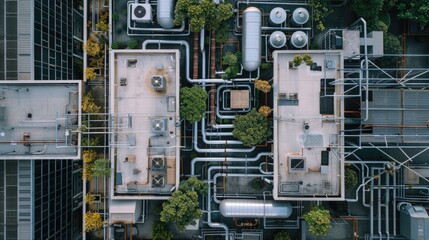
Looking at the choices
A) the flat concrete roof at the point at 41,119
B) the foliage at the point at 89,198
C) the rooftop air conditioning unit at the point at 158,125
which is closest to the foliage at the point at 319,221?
the rooftop air conditioning unit at the point at 158,125

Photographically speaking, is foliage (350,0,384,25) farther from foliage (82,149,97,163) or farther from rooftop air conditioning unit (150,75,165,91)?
foliage (82,149,97,163)

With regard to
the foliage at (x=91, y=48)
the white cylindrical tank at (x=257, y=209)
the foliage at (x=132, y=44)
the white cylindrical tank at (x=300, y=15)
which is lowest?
the white cylindrical tank at (x=257, y=209)

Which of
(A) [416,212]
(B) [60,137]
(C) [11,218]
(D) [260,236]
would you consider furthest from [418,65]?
(C) [11,218]

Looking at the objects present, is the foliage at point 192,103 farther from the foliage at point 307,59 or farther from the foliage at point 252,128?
the foliage at point 307,59

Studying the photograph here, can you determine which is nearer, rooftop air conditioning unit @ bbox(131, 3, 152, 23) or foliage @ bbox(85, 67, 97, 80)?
rooftop air conditioning unit @ bbox(131, 3, 152, 23)

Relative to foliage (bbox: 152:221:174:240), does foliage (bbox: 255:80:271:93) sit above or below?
above

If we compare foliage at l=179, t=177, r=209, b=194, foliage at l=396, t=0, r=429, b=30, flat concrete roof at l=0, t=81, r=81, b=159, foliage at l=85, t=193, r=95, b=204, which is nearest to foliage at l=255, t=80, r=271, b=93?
foliage at l=179, t=177, r=209, b=194

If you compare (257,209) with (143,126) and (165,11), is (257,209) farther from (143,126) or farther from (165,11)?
(165,11)
